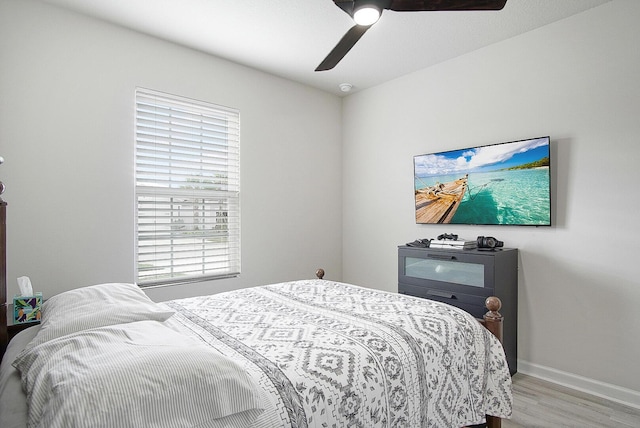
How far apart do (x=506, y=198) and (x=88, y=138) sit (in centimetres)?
335

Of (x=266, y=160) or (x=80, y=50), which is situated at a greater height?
(x=80, y=50)

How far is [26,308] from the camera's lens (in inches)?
82.4

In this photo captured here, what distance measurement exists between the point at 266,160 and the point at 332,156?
0.98 metres

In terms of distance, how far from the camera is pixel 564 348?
9.10 ft

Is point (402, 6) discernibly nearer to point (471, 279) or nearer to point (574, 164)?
point (574, 164)

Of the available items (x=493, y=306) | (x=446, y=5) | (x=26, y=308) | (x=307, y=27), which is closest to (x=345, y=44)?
(x=446, y=5)

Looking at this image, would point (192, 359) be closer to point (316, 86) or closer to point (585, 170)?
point (585, 170)

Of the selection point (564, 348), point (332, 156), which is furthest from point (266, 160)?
point (564, 348)

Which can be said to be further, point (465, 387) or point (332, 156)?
point (332, 156)

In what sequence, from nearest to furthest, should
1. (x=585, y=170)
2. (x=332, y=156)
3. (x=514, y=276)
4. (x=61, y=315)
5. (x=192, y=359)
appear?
(x=192, y=359) → (x=61, y=315) → (x=585, y=170) → (x=514, y=276) → (x=332, y=156)

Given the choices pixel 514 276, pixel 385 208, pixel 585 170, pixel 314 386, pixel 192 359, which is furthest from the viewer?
pixel 385 208

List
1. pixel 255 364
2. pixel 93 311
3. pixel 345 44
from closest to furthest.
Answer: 1. pixel 255 364
2. pixel 93 311
3. pixel 345 44

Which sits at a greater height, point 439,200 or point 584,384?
point 439,200

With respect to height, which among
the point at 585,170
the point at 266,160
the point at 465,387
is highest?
the point at 266,160
